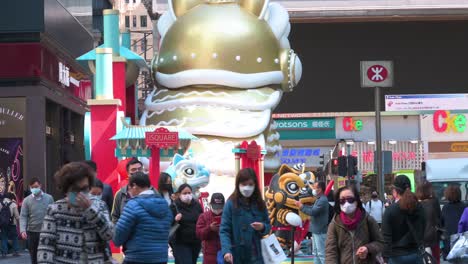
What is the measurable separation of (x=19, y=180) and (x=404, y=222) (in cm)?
1772

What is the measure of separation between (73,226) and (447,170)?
58.2 ft

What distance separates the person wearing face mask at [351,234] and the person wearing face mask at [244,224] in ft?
2.92

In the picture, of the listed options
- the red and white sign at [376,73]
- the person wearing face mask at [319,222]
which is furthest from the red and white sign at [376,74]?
the person wearing face mask at [319,222]

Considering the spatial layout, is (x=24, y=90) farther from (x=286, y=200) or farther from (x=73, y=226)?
(x=73, y=226)

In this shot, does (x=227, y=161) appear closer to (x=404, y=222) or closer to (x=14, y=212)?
(x=14, y=212)

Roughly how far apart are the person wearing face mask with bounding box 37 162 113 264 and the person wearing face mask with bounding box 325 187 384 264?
247 cm

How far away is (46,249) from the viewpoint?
268 inches

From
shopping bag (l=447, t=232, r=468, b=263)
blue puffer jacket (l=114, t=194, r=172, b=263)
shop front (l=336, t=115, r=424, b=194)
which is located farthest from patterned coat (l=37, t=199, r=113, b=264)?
shop front (l=336, t=115, r=424, b=194)

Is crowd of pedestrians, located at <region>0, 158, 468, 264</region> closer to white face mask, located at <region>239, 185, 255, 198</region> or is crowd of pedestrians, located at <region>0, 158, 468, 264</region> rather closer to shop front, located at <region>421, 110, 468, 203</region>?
white face mask, located at <region>239, 185, 255, 198</region>

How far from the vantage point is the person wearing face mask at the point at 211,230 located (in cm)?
1058

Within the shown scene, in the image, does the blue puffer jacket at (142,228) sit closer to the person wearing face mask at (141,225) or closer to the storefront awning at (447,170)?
the person wearing face mask at (141,225)

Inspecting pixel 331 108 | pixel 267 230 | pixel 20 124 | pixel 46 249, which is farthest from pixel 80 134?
pixel 46 249

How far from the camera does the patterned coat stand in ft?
22.4

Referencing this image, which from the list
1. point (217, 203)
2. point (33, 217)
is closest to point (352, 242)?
point (217, 203)
